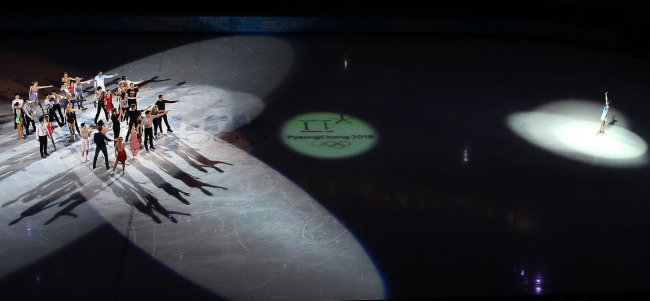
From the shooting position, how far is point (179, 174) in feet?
57.9

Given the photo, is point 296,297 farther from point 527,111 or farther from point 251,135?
point 527,111

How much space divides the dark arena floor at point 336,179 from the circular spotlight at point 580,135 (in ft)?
0.32

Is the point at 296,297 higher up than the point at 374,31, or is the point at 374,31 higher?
the point at 374,31

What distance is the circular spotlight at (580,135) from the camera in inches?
776

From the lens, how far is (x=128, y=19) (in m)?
32.0

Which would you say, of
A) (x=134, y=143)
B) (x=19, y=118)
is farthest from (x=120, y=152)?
(x=19, y=118)

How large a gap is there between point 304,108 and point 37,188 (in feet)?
32.6

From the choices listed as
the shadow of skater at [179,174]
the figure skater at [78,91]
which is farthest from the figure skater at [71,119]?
the shadow of skater at [179,174]

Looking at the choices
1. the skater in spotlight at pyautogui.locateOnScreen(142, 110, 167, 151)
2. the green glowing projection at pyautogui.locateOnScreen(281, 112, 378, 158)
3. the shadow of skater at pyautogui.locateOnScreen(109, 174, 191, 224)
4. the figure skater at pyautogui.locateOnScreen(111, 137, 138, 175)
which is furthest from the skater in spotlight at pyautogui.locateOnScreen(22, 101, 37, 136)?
the green glowing projection at pyautogui.locateOnScreen(281, 112, 378, 158)

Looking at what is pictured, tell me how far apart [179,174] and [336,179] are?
4613mm

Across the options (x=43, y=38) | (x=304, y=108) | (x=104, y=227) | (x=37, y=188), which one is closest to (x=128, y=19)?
(x=43, y=38)

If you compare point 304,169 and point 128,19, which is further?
point 128,19

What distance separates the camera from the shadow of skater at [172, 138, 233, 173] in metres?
18.2

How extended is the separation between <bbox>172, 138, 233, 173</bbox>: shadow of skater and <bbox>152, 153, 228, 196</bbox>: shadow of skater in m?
0.51
